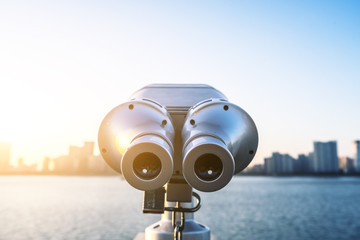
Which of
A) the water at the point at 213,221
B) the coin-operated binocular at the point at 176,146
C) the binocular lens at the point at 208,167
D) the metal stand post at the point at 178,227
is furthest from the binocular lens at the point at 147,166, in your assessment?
the water at the point at 213,221

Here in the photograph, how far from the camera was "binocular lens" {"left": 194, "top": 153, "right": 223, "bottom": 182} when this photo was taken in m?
1.29

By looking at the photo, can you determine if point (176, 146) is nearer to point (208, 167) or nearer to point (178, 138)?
point (178, 138)

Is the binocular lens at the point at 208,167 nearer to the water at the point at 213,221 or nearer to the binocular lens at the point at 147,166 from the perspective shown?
the binocular lens at the point at 147,166

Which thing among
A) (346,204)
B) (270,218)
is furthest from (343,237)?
(346,204)

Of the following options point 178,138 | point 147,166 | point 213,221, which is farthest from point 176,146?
point 213,221

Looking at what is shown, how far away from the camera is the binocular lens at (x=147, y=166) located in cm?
131

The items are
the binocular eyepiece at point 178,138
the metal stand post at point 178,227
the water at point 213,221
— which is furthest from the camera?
the water at point 213,221

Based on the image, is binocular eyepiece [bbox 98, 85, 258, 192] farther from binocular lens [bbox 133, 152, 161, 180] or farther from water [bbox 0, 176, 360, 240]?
water [bbox 0, 176, 360, 240]

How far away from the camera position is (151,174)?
4.32ft

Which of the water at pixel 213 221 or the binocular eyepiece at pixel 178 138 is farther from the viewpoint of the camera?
the water at pixel 213 221

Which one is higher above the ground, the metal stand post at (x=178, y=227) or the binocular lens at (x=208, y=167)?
the binocular lens at (x=208, y=167)

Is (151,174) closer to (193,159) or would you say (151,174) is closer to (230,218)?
(193,159)

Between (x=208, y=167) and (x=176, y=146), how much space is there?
38 centimetres

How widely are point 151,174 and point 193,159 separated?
186 mm
